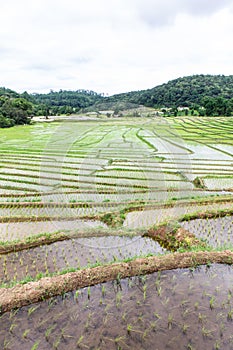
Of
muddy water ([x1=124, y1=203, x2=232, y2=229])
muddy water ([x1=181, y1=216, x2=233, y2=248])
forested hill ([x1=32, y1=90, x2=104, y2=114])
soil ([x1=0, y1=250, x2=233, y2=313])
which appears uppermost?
forested hill ([x1=32, y1=90, x2=104, y2=114])

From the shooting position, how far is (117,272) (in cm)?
469

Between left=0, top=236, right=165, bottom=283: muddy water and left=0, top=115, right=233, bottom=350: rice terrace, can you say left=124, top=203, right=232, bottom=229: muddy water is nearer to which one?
left=0, top=115, right=233, bottom=350: rice terrace

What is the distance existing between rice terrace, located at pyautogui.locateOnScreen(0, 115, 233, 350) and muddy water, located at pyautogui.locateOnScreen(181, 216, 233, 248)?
1.0 inches

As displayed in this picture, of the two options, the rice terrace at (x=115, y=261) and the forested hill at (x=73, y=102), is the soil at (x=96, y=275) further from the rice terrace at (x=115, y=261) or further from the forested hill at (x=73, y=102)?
the forested hill at (x=73, y=102)

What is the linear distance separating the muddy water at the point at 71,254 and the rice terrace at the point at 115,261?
0.9 inches

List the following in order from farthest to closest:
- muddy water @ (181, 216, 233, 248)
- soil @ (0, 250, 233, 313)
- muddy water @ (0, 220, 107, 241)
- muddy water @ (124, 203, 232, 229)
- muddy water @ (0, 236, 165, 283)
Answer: muddy water @ (124, 203, 232, 229) < muddy water @ (0, 220, 107, 241) < muddy water @ (181, 216, 233, 248) < muddy water @ (0, 236, 165, 283) < soil @ (0, 250, 233, 313)

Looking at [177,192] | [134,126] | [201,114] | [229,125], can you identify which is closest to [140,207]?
[177,192]

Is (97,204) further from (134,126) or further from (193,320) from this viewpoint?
(193,320)

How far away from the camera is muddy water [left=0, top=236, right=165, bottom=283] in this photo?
16.5 feet

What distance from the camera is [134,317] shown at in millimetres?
3773

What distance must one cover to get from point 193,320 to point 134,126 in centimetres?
455

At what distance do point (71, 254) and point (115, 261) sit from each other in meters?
1.08

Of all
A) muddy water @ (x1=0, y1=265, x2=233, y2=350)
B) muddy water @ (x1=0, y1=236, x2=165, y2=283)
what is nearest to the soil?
muddy water @ (x1=0, y1=265, x2=233, y2=350)

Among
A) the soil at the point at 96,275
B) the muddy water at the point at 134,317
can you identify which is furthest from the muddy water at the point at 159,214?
the muddy water at the point at 134,317
